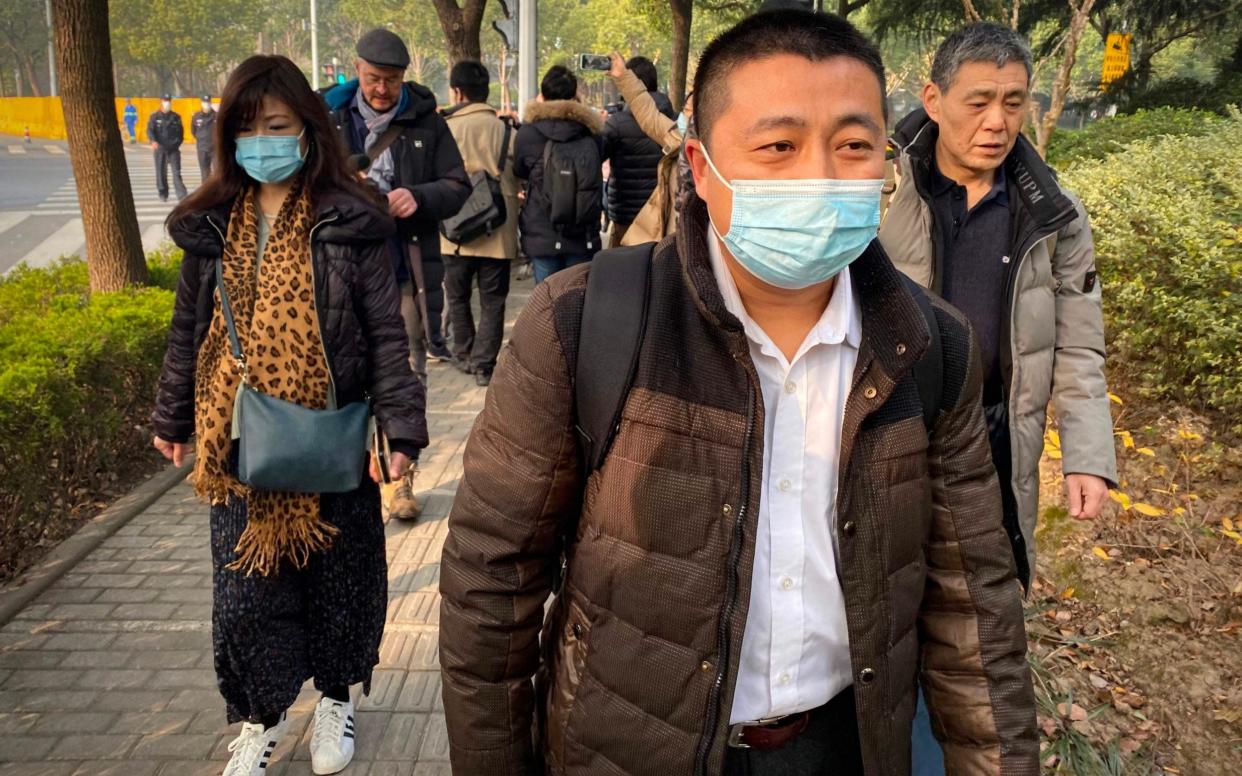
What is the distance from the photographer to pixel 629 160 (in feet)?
24.3

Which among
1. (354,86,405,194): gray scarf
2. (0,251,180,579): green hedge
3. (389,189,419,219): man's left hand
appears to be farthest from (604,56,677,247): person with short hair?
(0,251,180,579): green hedge

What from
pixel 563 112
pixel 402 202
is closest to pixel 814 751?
pixel 402 202

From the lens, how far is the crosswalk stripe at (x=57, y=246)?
46.1ft

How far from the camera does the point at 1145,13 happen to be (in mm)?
14695

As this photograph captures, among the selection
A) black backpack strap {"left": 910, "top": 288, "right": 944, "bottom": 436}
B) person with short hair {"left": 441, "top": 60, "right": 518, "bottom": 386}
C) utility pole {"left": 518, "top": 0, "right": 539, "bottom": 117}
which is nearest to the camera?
black backpack strap {"left": 910, "top": 288, "right": 944, "bottom": 436}

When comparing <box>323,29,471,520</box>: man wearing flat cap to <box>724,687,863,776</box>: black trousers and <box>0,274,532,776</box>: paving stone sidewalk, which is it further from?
<box>724,687,863,776</box>: black trousers

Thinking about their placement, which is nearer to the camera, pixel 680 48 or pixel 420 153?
pixel 420 153

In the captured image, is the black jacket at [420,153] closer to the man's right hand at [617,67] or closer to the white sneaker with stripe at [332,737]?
the man's right hand at [617,67]

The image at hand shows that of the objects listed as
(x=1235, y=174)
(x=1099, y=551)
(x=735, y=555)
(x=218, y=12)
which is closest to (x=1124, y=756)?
(x=1099, y=551)

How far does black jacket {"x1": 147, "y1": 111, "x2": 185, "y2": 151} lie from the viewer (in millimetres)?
21734

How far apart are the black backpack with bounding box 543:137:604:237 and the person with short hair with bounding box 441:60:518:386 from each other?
367 mm

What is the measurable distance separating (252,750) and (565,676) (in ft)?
5.88

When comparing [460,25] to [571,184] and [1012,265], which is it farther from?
[1012,265]

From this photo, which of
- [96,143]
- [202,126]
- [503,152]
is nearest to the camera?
[96,143]
